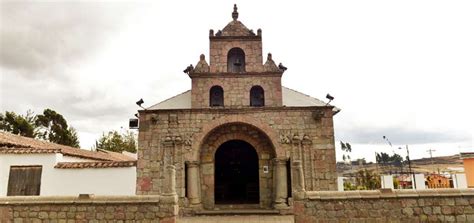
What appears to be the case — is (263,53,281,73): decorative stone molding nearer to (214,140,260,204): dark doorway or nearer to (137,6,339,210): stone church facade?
(137,6,339,210): stone church facade

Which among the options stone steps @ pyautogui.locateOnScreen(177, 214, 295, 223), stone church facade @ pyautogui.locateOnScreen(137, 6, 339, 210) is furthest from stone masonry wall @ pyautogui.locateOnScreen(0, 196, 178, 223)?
stone church facade @ pyautogui.locateOnScreen(137, 6, 339, 210)

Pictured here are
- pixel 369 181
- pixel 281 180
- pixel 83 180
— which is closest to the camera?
pixel 281 180

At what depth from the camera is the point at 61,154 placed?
42.9 ft

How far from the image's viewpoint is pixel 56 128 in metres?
31.5

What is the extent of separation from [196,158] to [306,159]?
13.4 feet

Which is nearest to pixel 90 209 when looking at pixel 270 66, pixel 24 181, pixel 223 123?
pixel 223 123

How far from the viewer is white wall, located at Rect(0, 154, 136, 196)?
12211mm

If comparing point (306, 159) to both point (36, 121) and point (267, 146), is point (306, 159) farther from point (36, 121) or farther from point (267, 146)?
point (36, 121)

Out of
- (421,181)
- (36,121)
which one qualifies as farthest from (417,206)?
(36,121)

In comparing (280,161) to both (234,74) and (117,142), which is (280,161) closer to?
(234,74)

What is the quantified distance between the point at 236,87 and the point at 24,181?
927 centimetres

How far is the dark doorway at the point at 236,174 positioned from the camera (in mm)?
12883

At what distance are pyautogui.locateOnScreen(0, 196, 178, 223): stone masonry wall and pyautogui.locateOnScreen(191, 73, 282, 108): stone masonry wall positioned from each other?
5.08m

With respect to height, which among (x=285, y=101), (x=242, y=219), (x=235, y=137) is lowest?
(x=242, y=219)
